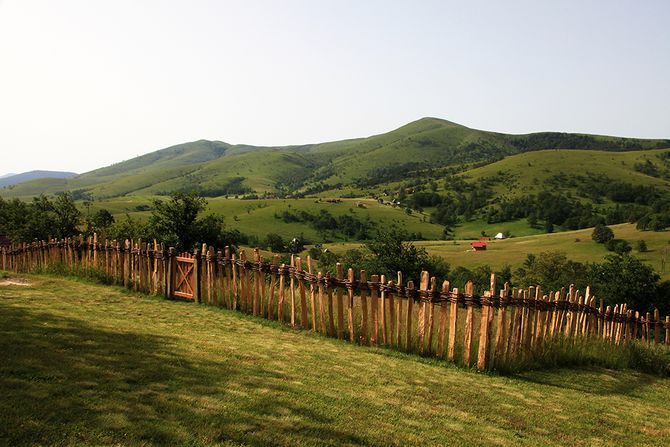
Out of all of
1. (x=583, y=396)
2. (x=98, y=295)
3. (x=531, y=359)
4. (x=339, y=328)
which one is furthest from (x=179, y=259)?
(x=583, y=396)

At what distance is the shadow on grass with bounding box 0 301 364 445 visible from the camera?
4973 mm

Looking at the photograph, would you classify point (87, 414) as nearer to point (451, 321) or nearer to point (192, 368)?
point (192, 368)

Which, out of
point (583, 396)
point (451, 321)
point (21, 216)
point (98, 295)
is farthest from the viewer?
point (21, 216)

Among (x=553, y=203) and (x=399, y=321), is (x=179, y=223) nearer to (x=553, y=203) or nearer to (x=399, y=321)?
(x=399, y=321)

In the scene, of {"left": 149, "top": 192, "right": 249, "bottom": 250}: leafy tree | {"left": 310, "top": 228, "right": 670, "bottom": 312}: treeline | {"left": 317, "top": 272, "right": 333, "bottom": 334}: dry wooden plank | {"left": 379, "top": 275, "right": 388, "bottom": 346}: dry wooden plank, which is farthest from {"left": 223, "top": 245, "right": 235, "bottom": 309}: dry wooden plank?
{"left": 149, "top": 192, "right": 249, "bottom": 250}: leafy tree

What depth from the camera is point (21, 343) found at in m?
7.51

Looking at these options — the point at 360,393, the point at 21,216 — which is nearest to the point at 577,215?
the point at 21,216

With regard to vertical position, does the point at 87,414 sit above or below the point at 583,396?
above

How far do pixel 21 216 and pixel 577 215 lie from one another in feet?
478

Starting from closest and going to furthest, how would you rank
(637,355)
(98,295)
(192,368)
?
(192,368)
(637,355)
(98,295)

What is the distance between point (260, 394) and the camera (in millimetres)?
6691

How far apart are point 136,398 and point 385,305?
7.10 meters

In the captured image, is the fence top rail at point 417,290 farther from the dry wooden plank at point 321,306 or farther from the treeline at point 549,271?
the treeline at point 549,271

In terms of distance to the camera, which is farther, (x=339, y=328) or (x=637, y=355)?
(x=637, y=355)
